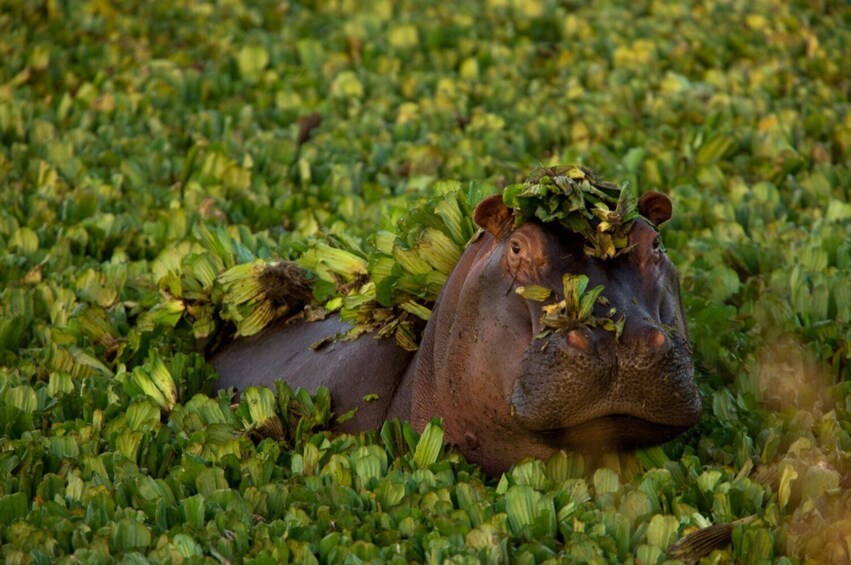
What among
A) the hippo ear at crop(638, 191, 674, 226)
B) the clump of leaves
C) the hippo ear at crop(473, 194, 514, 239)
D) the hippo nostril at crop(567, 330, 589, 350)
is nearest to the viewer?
the hippo nostril at crop(567, 330, 589, 350)

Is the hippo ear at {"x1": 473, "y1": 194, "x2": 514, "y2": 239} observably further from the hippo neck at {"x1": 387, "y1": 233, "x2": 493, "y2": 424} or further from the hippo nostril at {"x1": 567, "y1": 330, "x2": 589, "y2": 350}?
the hippo nostril at {"x1": 567, "y1": 330, "x2": 589, "y2": 350}

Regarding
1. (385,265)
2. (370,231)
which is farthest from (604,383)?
(370,231)

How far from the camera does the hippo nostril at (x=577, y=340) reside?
14.2 ft

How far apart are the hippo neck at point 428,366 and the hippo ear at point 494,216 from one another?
0.09m

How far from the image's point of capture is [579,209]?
4539 mm

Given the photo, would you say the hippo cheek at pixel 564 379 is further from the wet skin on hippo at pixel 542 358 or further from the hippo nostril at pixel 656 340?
the hippo nostril at pixel 656 340

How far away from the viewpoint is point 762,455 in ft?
16.1

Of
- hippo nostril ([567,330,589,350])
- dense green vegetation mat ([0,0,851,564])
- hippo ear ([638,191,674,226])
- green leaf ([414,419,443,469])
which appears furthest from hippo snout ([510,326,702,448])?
hippo ear ([638,191,674,226])

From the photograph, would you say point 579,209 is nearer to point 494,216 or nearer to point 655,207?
point 494,216

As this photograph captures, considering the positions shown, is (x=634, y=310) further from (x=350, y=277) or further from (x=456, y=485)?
(x=350, y=277)

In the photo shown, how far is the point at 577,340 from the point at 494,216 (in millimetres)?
640

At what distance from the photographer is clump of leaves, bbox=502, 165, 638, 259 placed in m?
4.54

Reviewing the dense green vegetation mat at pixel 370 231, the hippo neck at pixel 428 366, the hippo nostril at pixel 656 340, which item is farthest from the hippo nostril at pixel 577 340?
the hippo neck at pixel 428 366

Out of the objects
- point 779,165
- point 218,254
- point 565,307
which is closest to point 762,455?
point 565,307
